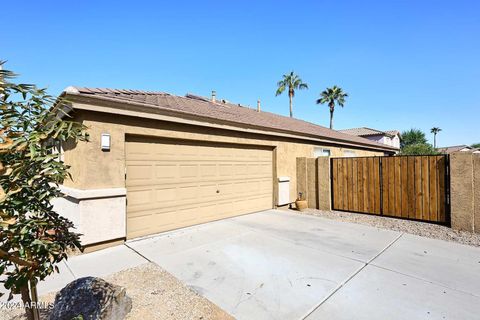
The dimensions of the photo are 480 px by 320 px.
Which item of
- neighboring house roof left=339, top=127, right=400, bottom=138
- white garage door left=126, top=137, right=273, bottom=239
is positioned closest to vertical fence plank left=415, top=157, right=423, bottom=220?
white garage door left=126, top=137, right=273, bottom=239

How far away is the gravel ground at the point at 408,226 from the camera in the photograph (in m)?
6.26

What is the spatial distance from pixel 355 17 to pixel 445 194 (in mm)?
6515

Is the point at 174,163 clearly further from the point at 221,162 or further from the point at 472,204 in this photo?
the point at 472,204

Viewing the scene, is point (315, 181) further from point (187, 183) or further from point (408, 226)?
point (187, 183)

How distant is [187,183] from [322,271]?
13.7 feet

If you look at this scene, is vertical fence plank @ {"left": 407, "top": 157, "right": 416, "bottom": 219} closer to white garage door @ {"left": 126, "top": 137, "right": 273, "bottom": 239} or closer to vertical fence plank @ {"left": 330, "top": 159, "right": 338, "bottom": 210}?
vertical fence plank @ {"left": 330, "top": 159, "right": 338, "bottom": 210}

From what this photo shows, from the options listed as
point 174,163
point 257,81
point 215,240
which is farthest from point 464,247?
point 257,81

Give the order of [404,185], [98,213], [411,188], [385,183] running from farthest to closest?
[385,183] < [404,185] < [411,188] < [98,213]

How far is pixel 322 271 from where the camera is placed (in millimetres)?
4246

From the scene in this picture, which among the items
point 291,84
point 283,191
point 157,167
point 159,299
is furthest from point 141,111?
point 291,84

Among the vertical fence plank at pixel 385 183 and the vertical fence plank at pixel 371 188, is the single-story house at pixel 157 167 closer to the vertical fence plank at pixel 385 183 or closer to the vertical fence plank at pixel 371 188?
the vertical fence plank at pixel 371 188

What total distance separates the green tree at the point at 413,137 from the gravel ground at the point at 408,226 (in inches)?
2067

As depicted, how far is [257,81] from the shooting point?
16.4 metres

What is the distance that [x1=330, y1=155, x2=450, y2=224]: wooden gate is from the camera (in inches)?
286
